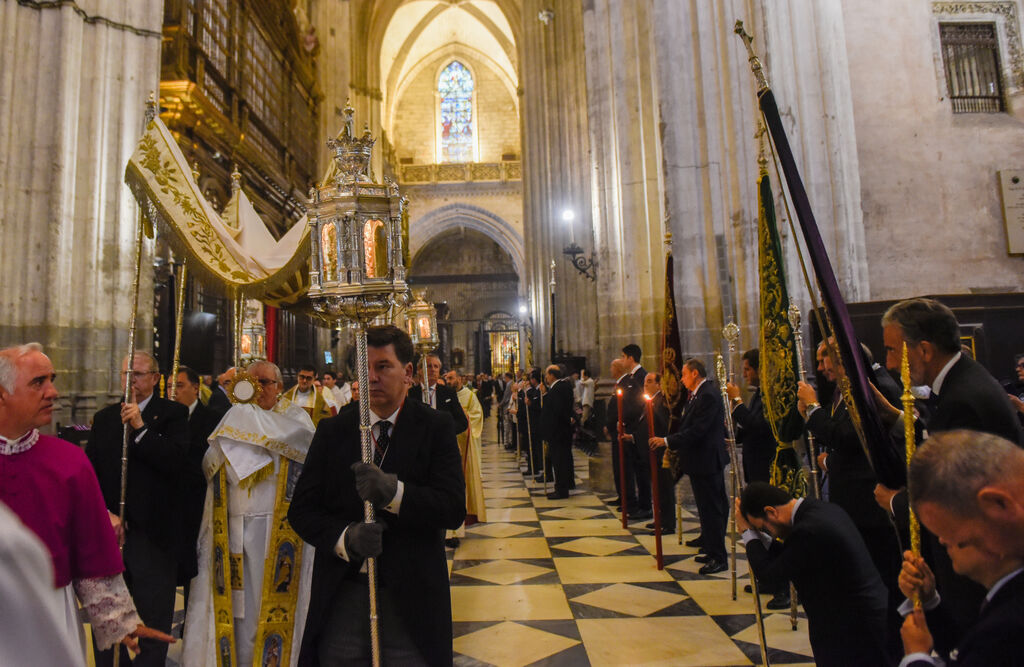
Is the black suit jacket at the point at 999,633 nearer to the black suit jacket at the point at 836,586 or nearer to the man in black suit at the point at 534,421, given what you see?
the black suit jacket at the point at 836,586

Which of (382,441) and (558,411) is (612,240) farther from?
(382,441)

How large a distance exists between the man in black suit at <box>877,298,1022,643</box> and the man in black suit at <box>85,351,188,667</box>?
109 inches

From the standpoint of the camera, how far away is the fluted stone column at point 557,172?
1367 centimetres

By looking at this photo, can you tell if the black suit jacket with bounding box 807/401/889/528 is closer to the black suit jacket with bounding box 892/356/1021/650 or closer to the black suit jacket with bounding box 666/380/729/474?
the black suit jacket with bounding box 892/356/1021/650

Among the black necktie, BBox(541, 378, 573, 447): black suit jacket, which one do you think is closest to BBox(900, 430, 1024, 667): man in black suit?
the black necktie

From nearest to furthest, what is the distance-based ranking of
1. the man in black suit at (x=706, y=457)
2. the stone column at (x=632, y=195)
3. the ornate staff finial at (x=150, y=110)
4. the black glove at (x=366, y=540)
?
the black glove at (x=366, y=540) → the ornate staff finial at (x=150, y=110) → the man in black suit at (x=706, y=457) → the stone column at (x=632, y=195)

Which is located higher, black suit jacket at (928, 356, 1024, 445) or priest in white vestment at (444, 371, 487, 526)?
black suit jacket at (928, 356, 1024, 445)

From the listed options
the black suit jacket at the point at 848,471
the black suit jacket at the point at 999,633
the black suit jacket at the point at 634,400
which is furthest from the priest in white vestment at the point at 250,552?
the black suit jacket at the point at 634,400

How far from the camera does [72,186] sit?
745 centimetres

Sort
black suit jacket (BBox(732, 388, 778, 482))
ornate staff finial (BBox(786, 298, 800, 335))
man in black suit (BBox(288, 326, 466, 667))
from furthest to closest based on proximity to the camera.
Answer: black suit jacket (BBox(732, 388, 778, 482)) < ornate staff finial (BBox(786, 298, 800, 335)) < man in black suit (BBox(288, 326, 466, 667))

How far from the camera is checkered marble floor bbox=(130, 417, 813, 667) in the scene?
319 cm

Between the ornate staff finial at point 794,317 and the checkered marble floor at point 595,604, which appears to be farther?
the ornate staff finial at point 794,317

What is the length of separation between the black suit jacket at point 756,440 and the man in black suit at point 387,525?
289cm

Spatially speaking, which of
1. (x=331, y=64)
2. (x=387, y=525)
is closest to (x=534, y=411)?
(x=387, y=525)
